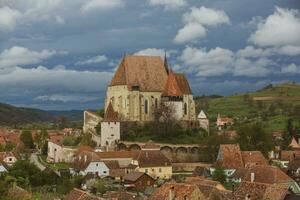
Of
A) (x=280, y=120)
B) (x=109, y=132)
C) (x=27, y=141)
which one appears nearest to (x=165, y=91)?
(x=109, y=132)

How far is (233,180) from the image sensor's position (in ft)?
211

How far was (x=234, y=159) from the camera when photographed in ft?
246

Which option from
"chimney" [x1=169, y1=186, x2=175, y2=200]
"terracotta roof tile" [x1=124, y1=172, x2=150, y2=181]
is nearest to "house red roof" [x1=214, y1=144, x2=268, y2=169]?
"terracotta roof tile" [x1=124, y1=172, x2=150, y2=181]

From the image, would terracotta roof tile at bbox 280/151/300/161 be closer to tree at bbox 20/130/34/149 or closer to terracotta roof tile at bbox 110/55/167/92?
terracotta roof tile at bbox 110/55/167/92

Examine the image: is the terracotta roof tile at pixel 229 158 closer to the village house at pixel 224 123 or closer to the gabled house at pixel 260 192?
the gabled house at pixel 260 192

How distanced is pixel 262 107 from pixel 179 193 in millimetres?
123956

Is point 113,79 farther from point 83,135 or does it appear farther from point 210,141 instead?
point 210,141

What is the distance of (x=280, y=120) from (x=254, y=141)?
1802 inches

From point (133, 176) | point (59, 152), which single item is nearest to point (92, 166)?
point (133, 176)

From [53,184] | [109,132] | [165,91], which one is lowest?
[53,184]

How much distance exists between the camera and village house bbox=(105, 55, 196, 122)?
9631cm

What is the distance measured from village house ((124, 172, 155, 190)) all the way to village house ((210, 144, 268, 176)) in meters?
8.40

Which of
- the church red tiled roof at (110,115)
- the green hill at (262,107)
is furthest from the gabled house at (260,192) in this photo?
the green hill at (262,107)

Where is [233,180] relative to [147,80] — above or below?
below
